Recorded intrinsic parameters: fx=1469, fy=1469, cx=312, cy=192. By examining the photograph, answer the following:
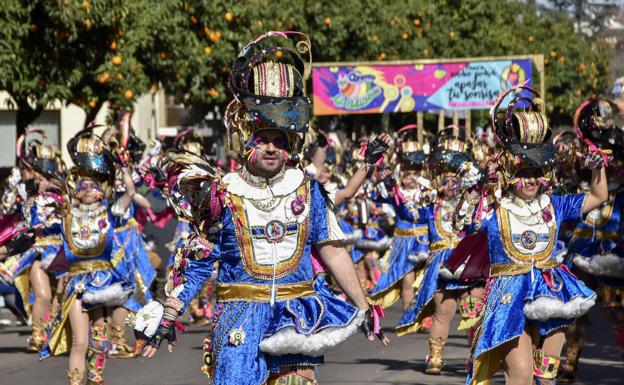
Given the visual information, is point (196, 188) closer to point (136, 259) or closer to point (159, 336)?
point (159, 336)

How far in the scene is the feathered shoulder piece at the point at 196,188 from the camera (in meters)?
7.15

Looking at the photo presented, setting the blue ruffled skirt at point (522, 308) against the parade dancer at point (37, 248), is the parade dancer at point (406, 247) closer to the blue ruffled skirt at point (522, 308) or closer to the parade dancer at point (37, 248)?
the parade dancer at point (37, 248)

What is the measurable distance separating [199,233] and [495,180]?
107 inches

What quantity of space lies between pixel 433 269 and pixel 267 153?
19.5 ft

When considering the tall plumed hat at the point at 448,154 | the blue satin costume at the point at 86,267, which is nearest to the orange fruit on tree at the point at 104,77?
the tall plumed hat at the point at 448,154

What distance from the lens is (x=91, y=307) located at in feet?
37.1

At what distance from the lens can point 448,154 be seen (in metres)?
13.3

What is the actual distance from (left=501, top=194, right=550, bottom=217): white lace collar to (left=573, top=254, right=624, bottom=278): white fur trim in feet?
8.23

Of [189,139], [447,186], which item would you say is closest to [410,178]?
[447,186]

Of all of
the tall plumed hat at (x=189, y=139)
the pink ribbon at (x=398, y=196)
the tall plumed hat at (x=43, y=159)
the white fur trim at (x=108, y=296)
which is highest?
the tall plumed hat at (x=189, y=139)

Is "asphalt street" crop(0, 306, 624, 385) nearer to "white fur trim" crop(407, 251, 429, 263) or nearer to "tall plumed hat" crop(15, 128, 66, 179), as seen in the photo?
"white fur trim" crop(407, 251, 429, 263)

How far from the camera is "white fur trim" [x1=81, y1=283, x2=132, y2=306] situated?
11258 mm

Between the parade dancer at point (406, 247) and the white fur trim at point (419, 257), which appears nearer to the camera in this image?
the parade dancer at point (406, 247)

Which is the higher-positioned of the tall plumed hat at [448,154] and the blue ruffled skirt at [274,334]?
the tall plumed hat at [448,154]
